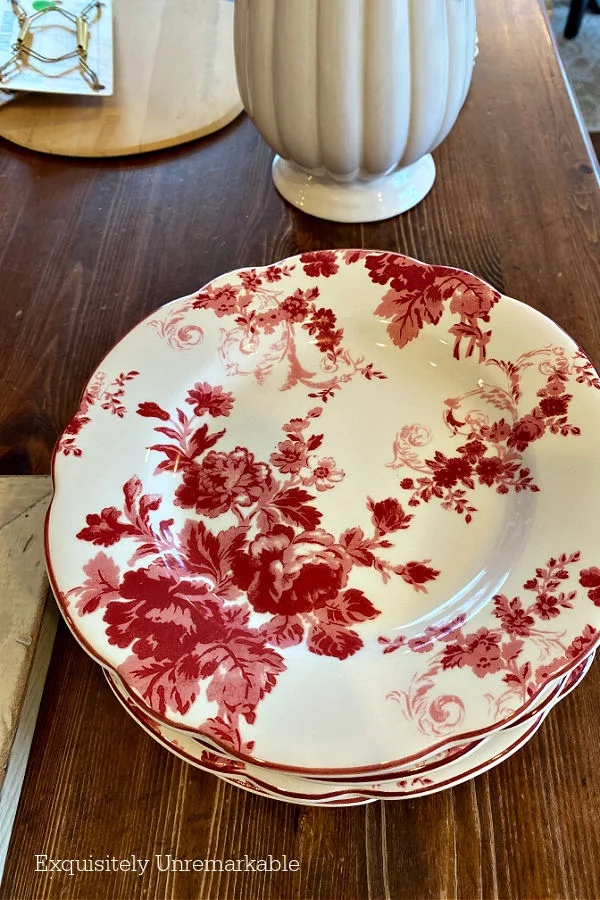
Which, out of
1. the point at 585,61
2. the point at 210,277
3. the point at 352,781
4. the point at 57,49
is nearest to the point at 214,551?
the point at 352,781

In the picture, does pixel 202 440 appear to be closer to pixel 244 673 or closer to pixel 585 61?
pixel 244 673

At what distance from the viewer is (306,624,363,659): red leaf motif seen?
0.39m

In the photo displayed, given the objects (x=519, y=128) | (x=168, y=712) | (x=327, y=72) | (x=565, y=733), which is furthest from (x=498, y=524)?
(x=519, y=128)

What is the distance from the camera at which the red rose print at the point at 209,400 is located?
0.51 metres

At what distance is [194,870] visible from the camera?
372mm

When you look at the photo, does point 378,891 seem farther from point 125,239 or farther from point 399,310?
point 125,239

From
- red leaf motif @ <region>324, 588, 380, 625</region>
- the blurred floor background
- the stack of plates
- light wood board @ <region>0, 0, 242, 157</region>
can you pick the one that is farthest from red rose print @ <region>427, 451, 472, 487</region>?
the blurred floor background

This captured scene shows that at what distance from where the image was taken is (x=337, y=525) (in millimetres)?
458

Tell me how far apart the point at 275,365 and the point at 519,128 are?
1.44ft

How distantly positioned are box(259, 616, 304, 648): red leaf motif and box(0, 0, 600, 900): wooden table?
0.09m

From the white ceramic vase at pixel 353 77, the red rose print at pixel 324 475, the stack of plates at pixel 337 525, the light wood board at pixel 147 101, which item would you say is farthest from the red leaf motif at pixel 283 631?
the light wood board at pixel 147 101

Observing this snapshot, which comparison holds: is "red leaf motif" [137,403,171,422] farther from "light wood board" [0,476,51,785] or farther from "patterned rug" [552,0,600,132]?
"patterned rug" [552,0,600,132]

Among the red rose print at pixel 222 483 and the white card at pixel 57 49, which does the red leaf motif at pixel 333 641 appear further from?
the white card at pixel 57 49

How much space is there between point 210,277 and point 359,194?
0.56 feet
